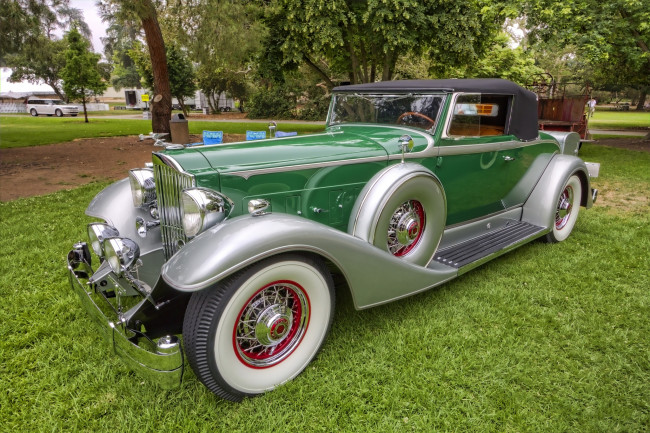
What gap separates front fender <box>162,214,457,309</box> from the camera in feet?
7.00

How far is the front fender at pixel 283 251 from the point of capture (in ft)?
7.00

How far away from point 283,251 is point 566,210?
4.08 m

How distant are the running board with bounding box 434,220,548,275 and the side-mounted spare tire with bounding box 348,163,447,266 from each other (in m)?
0.25

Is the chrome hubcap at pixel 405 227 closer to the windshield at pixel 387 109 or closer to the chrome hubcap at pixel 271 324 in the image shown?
the windshield at pixel 387 109

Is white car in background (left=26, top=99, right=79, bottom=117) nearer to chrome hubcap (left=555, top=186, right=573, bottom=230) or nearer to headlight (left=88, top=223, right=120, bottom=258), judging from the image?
headlight (left=88, top=223, right=120, bottom=258)

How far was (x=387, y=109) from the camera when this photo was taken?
388cm

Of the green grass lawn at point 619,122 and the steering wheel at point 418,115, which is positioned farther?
the green grass lawn at point 619,122

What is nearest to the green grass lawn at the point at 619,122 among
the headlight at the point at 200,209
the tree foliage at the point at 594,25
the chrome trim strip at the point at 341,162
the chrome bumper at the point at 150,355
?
the tree foliage at the point at 594,25

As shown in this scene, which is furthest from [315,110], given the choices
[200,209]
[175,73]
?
[200,209]

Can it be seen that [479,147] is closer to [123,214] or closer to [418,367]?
[418,367]

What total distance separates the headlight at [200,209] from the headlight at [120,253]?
1.12 ft

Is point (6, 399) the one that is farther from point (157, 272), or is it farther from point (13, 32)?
point (13, 32)

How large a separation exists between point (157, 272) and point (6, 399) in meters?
1.13

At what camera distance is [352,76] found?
1486 centimetres
